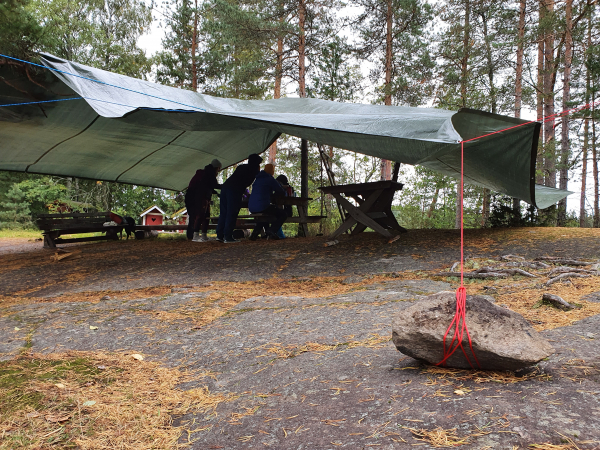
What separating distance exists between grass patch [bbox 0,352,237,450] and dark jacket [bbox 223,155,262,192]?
5050 millimetres

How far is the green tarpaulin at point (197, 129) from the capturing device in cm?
416

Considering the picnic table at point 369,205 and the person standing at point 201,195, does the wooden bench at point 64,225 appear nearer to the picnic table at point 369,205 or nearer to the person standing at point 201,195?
the person standing at point 201,195

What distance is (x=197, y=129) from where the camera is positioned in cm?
537

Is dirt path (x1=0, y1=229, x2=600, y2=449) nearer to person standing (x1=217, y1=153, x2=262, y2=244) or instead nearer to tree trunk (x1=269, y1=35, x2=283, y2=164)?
person standing (x1=217, y1=153, x2=262, y2=244)

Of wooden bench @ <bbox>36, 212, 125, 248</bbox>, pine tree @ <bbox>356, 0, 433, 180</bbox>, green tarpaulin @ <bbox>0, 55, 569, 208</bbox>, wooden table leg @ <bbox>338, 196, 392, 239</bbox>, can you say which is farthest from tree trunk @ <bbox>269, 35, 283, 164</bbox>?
wooden table leg @ <bbox>338, 196, 392, 239</bbox>

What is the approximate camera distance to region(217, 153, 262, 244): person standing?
686 centimetres

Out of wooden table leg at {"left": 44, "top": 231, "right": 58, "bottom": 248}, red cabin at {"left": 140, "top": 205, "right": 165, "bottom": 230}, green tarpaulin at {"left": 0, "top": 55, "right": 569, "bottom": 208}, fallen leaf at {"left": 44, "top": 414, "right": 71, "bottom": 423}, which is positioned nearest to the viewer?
fallen leaf at {"left": 44, "top": 414, "right": 71, "bottom": 423}

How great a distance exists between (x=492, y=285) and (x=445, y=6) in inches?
501

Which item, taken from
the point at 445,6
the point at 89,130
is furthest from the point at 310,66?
the point at 89,130

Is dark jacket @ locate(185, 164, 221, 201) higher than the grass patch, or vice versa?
dark jacket @ locate(185, 164, 221, 201)

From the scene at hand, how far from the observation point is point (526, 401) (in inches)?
48.9

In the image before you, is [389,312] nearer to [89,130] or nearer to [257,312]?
[257,312]

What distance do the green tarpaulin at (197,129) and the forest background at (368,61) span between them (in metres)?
1.40

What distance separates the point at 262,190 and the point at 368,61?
29.7 feet
